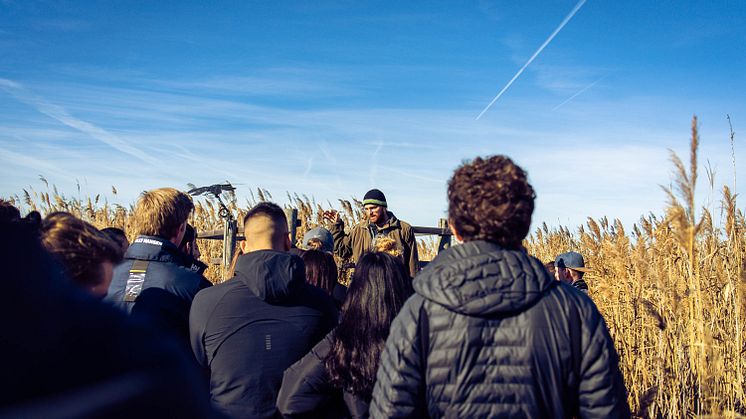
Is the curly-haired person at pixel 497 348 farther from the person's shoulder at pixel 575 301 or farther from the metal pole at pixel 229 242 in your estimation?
the metal pole at pixel 229 242

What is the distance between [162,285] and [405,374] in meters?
1.88

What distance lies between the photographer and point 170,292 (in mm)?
3383

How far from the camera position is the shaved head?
11.0 feet

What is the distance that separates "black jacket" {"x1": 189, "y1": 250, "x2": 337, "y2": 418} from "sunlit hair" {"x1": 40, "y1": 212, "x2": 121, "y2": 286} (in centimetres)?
87

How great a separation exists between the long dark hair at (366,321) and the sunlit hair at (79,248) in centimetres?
108

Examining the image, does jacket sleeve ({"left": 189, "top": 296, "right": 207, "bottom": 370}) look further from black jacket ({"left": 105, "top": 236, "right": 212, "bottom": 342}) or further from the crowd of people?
black jacket ({"left": 105, "top": 236, "right": 212, "bottom": 342})

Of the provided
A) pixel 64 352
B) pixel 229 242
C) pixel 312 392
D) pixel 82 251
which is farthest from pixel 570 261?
pixel 64 352

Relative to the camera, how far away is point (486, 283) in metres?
1.99

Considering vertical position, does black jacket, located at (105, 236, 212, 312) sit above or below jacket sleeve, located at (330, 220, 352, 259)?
below

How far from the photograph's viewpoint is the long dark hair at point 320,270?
3.94 metres

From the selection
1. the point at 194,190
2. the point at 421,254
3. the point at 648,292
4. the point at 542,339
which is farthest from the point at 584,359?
the point at 421,254

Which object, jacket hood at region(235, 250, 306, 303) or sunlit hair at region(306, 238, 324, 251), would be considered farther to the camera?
sunlit hair at region(306, 238, 324, 251)

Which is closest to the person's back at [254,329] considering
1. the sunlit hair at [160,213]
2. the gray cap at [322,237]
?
the sunlit hair at [160,213]

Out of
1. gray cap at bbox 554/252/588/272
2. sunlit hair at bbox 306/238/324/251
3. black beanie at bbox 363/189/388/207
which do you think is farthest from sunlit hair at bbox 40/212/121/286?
gray cap at bbox 554/252/588/272
